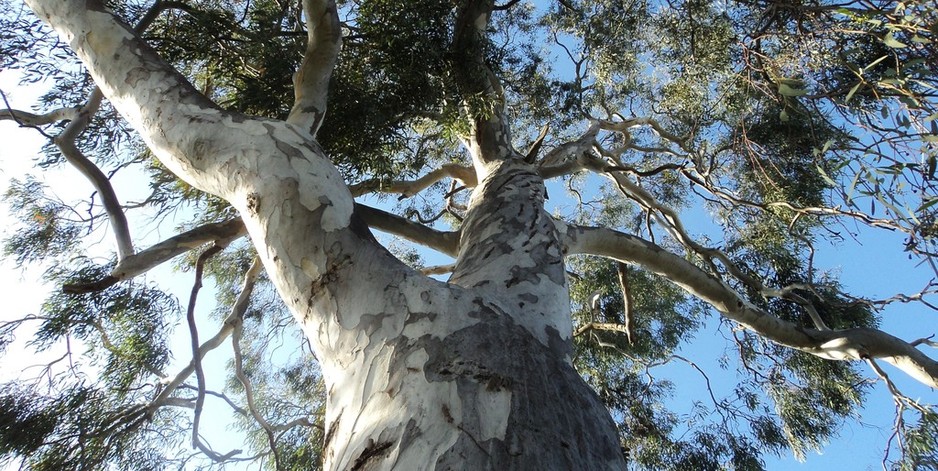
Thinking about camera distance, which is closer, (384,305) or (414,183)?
(384,305)

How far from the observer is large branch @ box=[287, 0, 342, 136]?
2170 mm

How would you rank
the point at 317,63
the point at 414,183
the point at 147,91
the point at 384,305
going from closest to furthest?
the point at 384,305
the point at 147,91
the point at 317,63
the point at 414,183

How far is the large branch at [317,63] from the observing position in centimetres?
217

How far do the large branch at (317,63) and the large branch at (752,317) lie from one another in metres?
1.15

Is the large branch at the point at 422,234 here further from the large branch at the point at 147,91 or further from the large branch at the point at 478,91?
the large branch at the point at 147,91

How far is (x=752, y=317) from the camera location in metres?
3.20

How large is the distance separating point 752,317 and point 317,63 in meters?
2.41

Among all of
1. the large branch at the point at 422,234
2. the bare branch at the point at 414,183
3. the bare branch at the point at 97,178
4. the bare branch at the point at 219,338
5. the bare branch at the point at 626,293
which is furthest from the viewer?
the bare branch at the point at 626,293

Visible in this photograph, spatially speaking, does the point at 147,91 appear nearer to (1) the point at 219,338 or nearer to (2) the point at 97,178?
(2) the point at 97,178

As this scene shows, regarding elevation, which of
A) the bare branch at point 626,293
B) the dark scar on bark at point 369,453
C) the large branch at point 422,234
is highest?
the bare branch at point 626,293

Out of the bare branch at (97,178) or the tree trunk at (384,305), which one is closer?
the tree trunk at (384,305)

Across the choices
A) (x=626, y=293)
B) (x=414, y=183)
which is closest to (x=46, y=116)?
(x=414, y=183)

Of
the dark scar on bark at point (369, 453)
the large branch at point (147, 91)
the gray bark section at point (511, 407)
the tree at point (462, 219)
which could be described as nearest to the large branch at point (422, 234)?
the tree at point (462, 219)

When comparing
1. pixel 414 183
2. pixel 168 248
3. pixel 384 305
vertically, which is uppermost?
pixel 414 183
